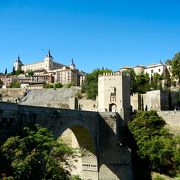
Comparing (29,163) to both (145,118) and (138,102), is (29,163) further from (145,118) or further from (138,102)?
(138,102)

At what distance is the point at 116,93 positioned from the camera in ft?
133

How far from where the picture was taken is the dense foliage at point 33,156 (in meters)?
18.7

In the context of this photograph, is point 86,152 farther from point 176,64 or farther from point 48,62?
point 48,62

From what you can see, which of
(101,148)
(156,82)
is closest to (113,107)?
(101,148)

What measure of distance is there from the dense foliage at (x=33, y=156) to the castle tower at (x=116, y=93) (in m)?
18.5

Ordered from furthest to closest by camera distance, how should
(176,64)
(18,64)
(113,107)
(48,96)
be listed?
(18,64) < (48,96) < (176,64) < (113,107)

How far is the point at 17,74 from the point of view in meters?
141

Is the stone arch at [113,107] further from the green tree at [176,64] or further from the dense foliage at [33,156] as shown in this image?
the green tree at [176,64]

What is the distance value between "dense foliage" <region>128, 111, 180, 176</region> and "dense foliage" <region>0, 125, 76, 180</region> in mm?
15670

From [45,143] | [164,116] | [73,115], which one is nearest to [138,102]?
[164,116]

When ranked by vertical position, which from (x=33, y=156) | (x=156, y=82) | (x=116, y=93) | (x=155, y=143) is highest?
(x=156, y=82)

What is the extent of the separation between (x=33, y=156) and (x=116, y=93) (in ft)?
73.8

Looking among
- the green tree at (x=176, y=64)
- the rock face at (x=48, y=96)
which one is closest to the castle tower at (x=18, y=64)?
the rock face at (x=48, y=96)

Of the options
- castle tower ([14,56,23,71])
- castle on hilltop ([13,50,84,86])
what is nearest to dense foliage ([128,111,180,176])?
castle on hilltop ([13,50,84,86])
